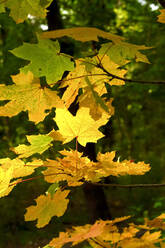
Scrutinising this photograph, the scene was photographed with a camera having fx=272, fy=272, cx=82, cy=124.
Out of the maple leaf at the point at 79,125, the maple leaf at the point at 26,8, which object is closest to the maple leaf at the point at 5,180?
the maple leaf at the point at 79,125

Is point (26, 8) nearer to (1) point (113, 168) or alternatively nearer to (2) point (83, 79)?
(2) point (83, 79)

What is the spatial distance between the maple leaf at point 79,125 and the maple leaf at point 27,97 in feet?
0.20

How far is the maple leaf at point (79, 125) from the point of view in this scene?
99 centimetres

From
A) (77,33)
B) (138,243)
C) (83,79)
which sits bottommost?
(138,243)

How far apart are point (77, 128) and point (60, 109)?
3.7 inches

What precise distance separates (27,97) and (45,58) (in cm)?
18

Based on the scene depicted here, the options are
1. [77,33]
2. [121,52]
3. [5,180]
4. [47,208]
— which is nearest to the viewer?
[77,33]

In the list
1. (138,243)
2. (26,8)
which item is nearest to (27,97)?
(26,8)

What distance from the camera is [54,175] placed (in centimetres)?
106

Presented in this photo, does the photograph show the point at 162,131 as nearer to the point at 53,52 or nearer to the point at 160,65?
the point at 160,65

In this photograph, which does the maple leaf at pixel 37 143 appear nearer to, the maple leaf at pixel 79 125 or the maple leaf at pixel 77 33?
the maple leaf at pixel 79 125

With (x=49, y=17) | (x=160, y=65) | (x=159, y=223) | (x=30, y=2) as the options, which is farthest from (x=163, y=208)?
(x=30, y=2)

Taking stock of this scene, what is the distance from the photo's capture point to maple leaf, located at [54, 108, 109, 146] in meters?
0.99

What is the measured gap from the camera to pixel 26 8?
1.13 meters
